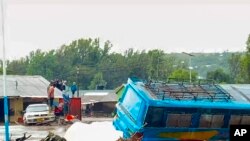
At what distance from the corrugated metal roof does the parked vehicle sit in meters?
17.1

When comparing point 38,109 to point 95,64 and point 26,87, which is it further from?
point 95,64

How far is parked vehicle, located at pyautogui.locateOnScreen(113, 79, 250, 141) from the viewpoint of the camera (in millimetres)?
14555

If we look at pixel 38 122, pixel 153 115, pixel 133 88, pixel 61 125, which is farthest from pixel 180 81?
pixel 38 122

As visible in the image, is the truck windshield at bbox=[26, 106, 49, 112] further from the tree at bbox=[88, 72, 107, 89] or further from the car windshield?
the tree at bbox=[88, 72, 107, 89]

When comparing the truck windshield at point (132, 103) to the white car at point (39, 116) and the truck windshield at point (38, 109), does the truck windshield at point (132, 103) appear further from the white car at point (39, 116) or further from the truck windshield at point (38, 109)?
the truck windshield at point (38, 109)

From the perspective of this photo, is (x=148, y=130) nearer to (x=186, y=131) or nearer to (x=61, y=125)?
(x=186, y=131)

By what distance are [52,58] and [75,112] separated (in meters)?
68.9

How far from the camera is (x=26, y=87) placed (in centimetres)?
3622

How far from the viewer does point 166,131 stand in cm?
1462

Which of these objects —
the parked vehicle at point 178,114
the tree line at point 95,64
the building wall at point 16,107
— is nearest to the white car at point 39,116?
the building wall at point 16,107

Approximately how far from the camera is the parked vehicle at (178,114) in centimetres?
1455

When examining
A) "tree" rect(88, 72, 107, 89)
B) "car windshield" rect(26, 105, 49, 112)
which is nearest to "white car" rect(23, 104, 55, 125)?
"car windshield" rect(26, 105, 49, 112)

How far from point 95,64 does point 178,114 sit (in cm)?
7976

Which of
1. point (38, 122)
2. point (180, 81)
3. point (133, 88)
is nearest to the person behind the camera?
point (133, 88)
